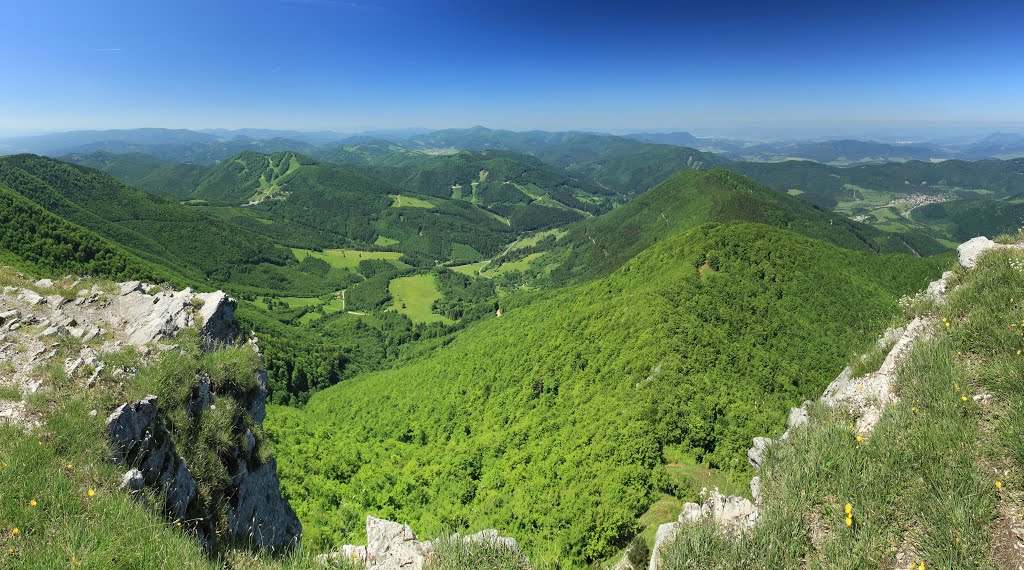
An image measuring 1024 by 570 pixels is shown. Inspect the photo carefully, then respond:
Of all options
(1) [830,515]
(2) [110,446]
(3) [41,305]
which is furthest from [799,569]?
(3) [41,305]

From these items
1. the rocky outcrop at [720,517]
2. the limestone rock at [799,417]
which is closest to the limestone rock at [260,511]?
Answer: the rocky outcrop at [720,517]

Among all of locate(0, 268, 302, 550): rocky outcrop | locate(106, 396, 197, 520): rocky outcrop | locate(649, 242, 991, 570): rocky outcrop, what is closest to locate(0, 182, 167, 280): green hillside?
locate(0, 268, 302, 550): rocky outcrop

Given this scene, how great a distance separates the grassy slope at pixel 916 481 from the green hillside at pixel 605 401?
8.68 meters

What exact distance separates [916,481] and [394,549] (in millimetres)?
10784

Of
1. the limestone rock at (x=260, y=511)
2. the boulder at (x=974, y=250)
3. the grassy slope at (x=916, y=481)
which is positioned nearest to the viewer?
the grassy slope at (x=916, y=481)

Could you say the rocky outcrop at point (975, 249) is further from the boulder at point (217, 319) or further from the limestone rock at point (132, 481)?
the boulder at point (217, 319)

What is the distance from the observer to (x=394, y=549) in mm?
9070

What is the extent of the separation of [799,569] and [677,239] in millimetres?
70415

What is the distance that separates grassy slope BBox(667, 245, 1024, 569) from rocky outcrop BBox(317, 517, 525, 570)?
12.8 ft

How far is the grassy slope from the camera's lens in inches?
255

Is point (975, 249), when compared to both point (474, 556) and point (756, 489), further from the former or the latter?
point (474, 556)

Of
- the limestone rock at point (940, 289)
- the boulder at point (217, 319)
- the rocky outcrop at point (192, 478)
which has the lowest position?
the rocky outcrop at point (192, 478)

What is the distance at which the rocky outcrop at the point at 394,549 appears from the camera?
8.51 meters

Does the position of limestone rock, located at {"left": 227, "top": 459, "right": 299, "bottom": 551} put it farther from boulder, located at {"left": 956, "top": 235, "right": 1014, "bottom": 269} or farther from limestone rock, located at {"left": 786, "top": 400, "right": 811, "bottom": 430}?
boulder, located at {"left": 956, "top": 235, "right": 1014, "bottom": 269}
